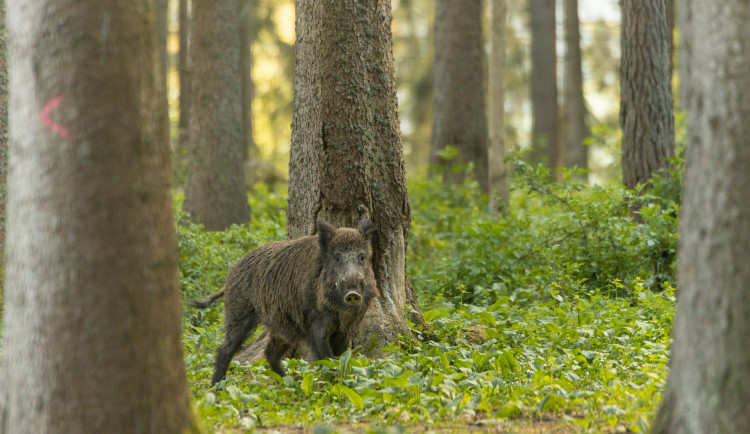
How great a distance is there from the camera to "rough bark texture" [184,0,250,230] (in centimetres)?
1421

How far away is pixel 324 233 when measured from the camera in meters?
6.68

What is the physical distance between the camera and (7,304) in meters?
3.93

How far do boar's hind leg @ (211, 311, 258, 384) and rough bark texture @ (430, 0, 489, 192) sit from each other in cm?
1038

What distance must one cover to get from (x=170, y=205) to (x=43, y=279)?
724 mm

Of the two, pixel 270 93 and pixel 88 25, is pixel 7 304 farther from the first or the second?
pixel 270 93

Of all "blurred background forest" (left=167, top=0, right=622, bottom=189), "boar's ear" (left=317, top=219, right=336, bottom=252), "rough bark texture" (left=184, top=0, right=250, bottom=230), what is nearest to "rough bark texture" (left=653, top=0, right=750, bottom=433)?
"boar's ear" (left=317, top=219, right=336, bottom=252)

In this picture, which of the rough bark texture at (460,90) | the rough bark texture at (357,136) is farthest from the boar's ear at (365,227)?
the rough bark texture at (460,90)

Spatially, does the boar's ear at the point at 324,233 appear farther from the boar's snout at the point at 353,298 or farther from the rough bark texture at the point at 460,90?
the rough bark texture at the point at 460,90

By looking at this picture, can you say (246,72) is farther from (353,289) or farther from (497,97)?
(353,289)

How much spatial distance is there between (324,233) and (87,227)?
318 cm

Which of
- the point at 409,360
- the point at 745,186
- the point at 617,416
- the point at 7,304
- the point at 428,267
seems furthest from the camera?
the point at 428,267

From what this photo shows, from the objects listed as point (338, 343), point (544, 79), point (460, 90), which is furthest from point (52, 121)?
point (544, 79)

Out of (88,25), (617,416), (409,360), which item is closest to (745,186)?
(617,416)

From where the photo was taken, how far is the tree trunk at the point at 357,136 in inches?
283
